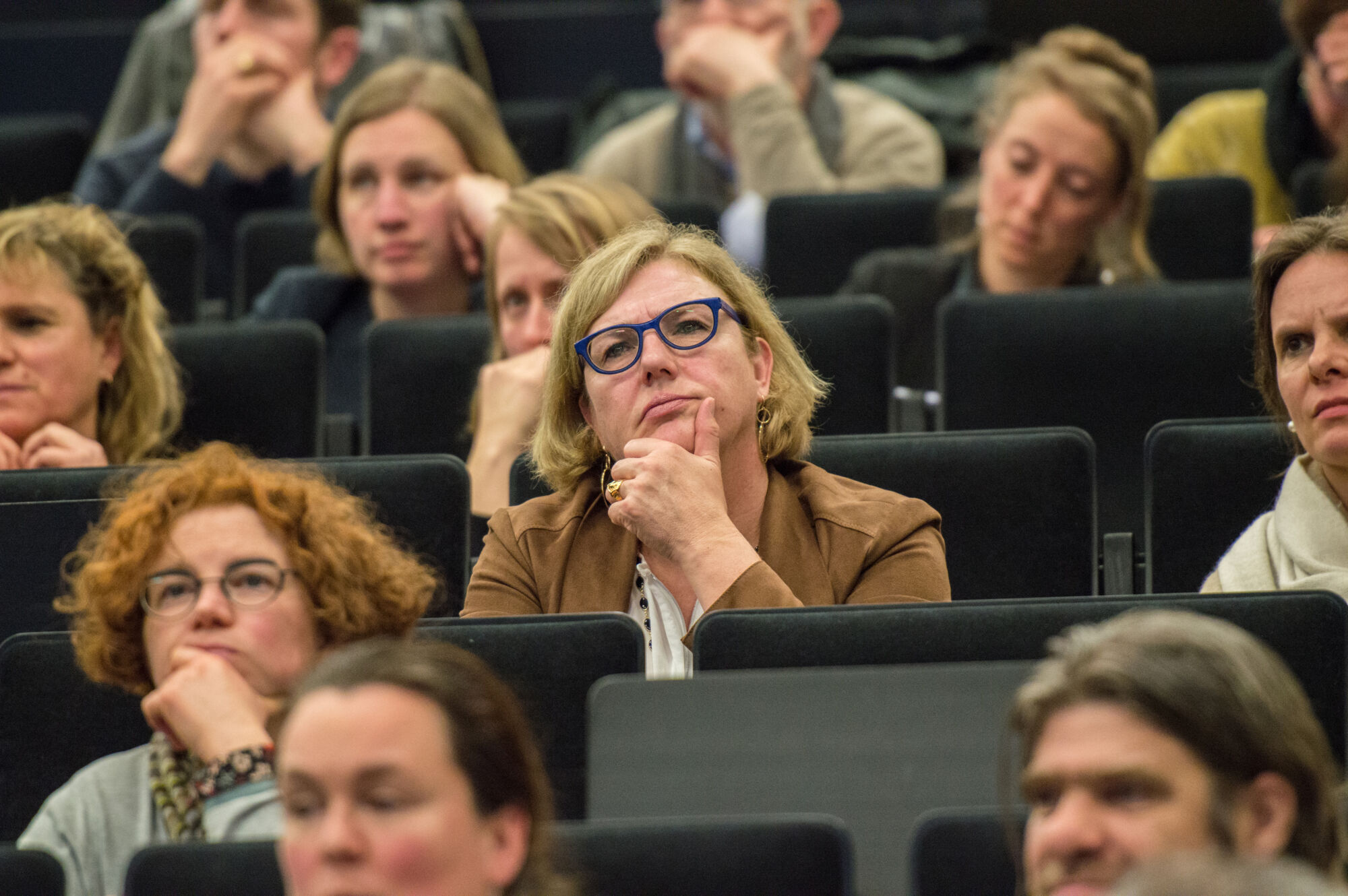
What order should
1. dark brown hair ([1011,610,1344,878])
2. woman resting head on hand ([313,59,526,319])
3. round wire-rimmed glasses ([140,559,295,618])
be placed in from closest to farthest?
1. dark brown hair ([1011,610,1344,878])
2. round wire-rimmed glasses ([140,559,295,618])
3. woman resting head on hand ([313,59,526,319])

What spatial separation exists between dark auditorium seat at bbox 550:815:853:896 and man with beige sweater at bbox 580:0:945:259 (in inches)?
94.0

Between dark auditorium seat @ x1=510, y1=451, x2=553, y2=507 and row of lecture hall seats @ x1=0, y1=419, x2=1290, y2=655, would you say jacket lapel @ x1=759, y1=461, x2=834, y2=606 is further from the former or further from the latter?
dark auditorium seat @ x1=510, y1=451, x2=553, y2=507

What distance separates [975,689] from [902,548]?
0.51 meters

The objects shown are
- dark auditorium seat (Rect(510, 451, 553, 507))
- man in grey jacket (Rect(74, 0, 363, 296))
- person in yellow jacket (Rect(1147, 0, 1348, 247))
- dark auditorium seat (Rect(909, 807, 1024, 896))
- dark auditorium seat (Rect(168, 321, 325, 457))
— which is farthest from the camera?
man in grey jacket (Rect(74, 0, 363, 296))

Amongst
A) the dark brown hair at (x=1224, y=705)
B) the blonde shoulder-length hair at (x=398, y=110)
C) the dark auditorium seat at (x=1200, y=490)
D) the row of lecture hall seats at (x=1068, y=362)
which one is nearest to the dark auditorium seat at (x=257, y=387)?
the row of lecture hall seats at (x=1068, y=362)

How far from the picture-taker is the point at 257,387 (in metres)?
2.70

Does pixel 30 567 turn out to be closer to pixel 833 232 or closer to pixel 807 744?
pixel 807 744

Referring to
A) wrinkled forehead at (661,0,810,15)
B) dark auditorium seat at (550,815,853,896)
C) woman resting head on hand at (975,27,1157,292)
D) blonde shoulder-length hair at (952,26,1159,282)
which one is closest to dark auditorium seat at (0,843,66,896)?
dark auditorium seat at (550,815,853,896)

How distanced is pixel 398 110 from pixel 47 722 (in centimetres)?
161

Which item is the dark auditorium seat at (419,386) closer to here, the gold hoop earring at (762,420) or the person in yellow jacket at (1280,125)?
the gold hoop earring at (762,420)

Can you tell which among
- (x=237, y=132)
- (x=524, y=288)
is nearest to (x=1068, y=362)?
(x=524, y=288)

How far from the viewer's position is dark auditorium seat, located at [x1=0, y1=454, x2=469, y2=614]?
213 cm

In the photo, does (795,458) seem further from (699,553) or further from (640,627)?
(640,627)

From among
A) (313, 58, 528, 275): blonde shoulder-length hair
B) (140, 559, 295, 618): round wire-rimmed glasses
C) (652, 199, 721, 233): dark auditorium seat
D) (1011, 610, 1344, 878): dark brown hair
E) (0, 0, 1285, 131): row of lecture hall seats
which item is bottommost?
(1011, 610, 1344, 878): dark brown hair
